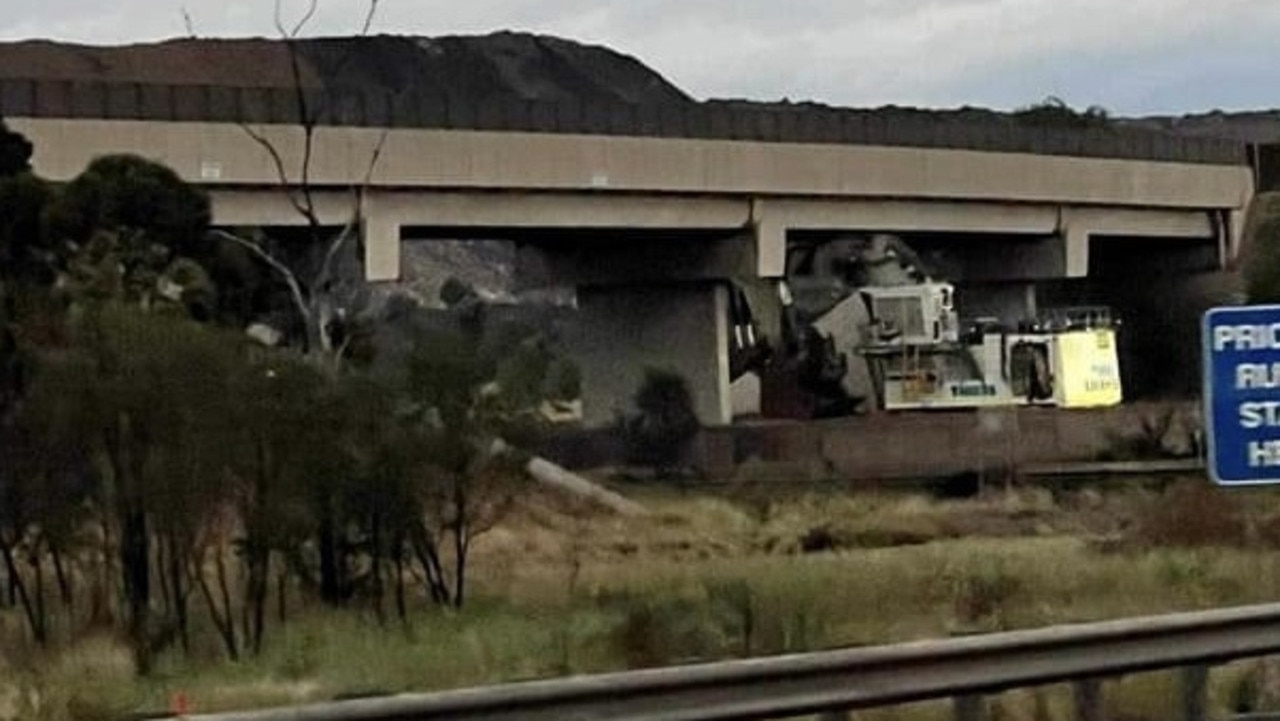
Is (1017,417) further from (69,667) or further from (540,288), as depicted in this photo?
(69,667)

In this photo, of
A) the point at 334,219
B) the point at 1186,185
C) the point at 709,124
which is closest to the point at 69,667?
the point at 334,219

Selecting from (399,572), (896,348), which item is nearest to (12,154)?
(399,572)

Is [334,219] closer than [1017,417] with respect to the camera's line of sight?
Yes

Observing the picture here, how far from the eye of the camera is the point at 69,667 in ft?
103

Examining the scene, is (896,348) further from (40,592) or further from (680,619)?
(680,619)

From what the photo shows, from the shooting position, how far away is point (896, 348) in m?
83.7

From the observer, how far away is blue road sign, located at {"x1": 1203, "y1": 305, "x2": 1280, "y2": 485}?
699 inches

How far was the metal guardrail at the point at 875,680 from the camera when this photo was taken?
11578 mm

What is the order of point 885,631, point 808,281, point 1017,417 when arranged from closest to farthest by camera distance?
1. point 885,631
2. point 1017,417
3. point 808,281

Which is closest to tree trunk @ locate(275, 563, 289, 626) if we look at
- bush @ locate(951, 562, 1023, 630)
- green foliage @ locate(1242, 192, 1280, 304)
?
bush @ locate(951, 562, 1023, 630)

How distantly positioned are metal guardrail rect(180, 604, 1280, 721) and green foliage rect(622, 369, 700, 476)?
6560 cm

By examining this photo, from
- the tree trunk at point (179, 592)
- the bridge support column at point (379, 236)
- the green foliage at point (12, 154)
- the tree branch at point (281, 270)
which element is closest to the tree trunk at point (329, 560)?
the tree trunk at point (179, 592)

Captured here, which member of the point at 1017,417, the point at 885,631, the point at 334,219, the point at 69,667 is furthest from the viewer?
the point at 1017,417

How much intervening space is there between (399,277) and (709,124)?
983 cm
